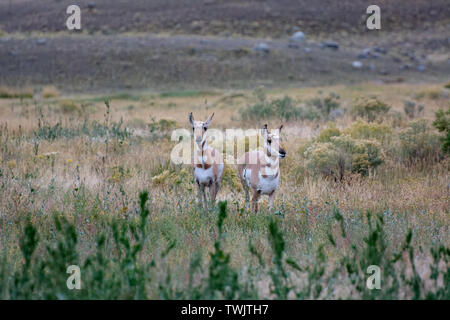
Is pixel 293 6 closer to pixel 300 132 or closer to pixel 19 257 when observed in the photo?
pixel 300 132

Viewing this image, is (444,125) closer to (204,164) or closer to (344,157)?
(344,157)

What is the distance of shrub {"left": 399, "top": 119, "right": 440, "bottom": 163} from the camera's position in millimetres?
10614

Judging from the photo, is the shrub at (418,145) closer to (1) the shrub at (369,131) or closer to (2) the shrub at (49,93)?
(1) the shrub at (369,131)

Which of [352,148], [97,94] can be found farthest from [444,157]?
[97,94]

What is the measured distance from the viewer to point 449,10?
58.2 m

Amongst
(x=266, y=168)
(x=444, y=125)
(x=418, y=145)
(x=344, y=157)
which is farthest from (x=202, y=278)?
(x=418, y=145)

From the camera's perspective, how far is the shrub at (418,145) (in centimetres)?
1061

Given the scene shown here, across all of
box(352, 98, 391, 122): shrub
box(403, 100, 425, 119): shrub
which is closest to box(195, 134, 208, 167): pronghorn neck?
box(352, 98, 391, 122): shrub

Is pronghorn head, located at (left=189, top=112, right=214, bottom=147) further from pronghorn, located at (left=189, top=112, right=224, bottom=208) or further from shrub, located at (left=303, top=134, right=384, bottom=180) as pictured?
shrub, located at (left=303, top=134, right=384, bottom=180)

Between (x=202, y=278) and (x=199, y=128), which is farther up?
(x=199, y=128)

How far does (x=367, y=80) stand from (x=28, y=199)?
34136 millimetres

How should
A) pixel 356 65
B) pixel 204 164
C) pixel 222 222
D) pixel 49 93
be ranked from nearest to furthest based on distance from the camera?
pixel 222 222 → pixel 204 164 → pixel 49 93 → pixel 356 65

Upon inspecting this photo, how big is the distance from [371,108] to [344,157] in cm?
793

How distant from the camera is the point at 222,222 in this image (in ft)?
13.7
